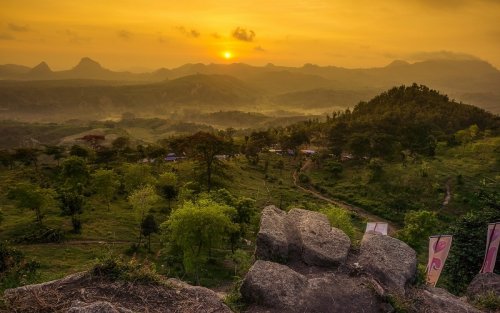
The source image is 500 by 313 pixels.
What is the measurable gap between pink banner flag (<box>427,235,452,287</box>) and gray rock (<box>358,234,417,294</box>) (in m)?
8.09

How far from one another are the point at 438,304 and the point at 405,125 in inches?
4662

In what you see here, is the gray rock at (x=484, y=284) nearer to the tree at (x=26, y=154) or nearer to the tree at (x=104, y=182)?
the tree at (x=104, y=182)

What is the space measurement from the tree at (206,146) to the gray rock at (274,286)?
5552cm

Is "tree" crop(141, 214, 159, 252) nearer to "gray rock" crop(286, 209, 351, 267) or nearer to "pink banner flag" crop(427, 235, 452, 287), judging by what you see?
"gray rock" crop(286, 209, 351, 267)

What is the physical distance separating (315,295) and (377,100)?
169959mm

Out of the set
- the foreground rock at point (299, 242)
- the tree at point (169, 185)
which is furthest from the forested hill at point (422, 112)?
the foreground rock at point (299, 242)

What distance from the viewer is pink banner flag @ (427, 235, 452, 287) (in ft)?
83.1

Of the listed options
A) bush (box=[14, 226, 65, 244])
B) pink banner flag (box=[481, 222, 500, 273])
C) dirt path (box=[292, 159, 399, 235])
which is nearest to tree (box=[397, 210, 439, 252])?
dirt path (box=[292, 159, 399, 235])

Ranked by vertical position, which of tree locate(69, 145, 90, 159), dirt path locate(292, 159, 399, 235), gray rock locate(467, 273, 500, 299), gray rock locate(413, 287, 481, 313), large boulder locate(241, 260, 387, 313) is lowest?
dirt path locate(292, 159, 399, 235)

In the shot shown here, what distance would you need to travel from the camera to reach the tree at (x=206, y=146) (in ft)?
230

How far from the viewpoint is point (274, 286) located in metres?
15.0

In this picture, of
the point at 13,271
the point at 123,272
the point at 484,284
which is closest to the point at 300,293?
the point at 123,272

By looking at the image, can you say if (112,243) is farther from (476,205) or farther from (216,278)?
(476,205)

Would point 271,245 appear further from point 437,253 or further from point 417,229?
point 417,229
